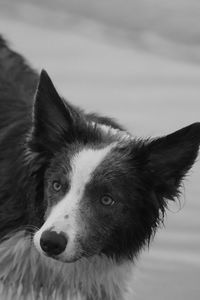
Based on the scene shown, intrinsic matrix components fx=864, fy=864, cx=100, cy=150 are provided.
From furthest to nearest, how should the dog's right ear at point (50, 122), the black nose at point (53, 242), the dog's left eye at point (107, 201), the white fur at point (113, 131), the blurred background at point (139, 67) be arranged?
the blurred background at point (139, 67) < the white fur at point (113, 131) < the dog's right ear at point (50, 122) < the dog's left eye at point (107, 201) < the black nose at point (53, 242)

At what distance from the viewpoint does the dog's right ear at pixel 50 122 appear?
15.8ft

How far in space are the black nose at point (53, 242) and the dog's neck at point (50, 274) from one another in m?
0.65

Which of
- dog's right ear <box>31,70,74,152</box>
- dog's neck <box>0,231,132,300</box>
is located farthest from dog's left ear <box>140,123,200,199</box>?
dog's neck <box>0,231,132,300</box>

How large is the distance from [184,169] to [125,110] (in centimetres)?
381

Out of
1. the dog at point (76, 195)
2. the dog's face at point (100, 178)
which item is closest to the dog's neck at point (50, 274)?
the dog at point (76, 195)

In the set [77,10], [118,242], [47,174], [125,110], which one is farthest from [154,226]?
[77,10]

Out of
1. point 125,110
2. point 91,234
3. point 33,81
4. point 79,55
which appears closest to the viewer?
point 91,234

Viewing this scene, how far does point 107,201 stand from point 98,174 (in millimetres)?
162

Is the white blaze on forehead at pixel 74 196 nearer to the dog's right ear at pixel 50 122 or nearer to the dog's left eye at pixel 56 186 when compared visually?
the dog's left eye at pixel 56 186

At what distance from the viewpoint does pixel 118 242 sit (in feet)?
16.0

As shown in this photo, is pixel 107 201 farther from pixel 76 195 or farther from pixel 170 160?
pixel 170 160

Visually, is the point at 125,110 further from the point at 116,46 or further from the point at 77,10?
the point at 77,10

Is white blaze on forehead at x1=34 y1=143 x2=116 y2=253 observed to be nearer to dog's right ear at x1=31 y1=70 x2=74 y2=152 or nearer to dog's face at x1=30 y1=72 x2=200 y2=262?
dog's face at x1=30 y1=72 x2=200 y2=262

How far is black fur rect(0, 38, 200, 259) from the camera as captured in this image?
465 cm
